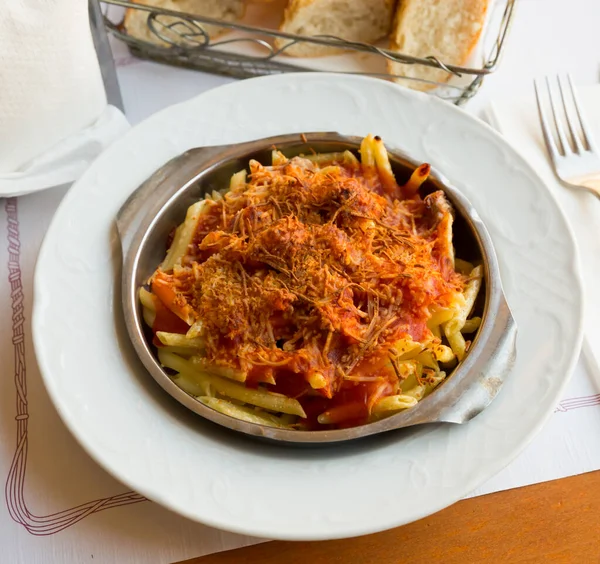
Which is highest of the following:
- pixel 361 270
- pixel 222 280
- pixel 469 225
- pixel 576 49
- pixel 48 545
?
pixel 576 49

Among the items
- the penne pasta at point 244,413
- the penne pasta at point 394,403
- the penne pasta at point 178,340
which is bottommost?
the penne pasta at point 244,413

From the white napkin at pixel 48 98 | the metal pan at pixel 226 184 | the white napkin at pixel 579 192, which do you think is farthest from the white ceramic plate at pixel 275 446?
the white napkin at pixel 48 98

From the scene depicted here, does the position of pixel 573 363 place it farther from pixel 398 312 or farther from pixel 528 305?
pixel 398 312

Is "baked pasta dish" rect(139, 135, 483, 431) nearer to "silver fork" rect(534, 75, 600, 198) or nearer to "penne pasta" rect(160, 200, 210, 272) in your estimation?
"penne pasta" rect(160, 200, 210, 272)

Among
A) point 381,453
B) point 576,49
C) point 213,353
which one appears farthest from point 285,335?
point 576,49

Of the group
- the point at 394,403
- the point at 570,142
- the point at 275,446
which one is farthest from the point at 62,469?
the point at 570,142

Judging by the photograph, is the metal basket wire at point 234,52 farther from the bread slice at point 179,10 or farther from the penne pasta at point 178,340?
the penne pasta at point 178,340
